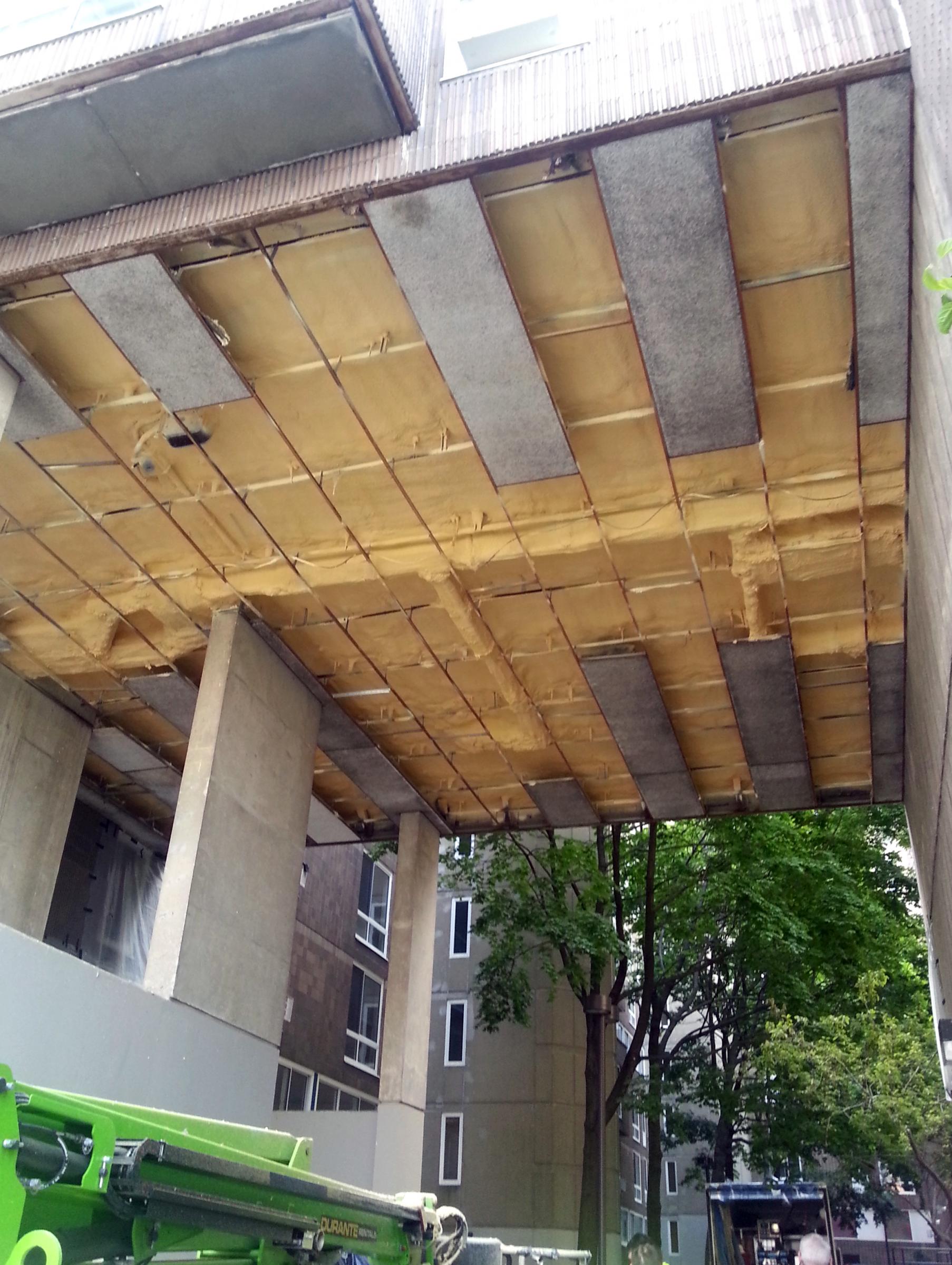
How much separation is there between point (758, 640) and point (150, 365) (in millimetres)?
5993

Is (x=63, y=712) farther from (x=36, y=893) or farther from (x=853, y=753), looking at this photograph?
(x=853, y=753)

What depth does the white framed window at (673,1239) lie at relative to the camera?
31.9 metres

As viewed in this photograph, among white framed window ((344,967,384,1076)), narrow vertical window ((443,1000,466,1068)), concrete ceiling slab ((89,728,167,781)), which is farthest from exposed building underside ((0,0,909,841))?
narrow vertical window ((443,1000,466,1068))

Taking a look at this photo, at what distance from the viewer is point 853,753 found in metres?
11.9

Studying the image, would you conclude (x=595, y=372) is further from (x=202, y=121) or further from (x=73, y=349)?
(x=73, y=349)

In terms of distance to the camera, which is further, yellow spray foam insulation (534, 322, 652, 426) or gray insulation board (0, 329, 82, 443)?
gray insulation board (0, 329, 82, 443)

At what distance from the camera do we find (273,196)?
20.8 feet

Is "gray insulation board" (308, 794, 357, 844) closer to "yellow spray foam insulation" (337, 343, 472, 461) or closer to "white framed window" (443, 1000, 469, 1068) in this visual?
"yellow spray foam insulation" (337, 343, 472, 461)

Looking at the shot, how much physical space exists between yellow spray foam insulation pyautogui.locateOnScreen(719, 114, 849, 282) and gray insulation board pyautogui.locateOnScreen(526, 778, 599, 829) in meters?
7.69

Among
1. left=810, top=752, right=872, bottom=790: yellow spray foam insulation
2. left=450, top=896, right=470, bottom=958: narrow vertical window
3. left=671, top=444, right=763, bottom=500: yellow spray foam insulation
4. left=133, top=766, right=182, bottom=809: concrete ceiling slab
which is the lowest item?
left=810, top=752, right=872, bottom=790: yellow spray foam insulation

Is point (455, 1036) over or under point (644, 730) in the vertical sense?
under

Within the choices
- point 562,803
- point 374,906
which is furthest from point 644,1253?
point 374,906

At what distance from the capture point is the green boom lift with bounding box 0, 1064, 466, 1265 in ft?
9.72

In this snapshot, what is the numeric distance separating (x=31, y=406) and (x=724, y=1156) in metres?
20.6
